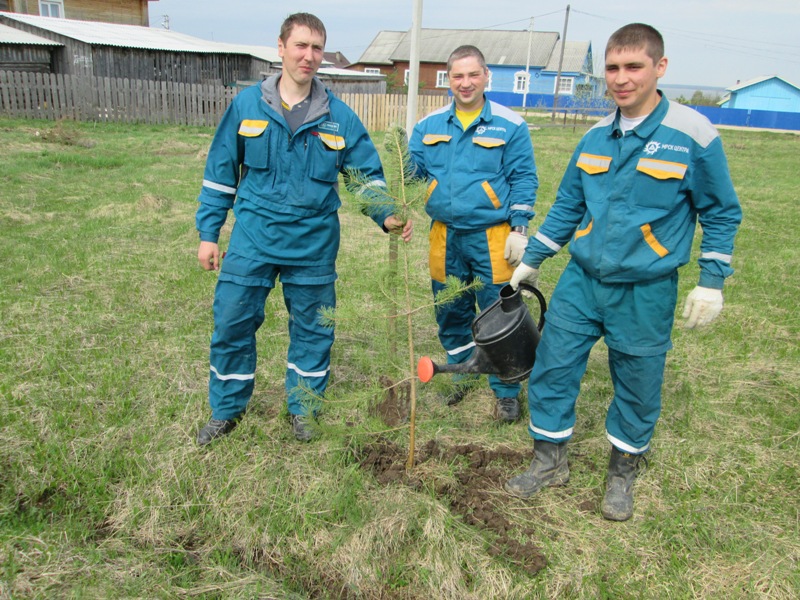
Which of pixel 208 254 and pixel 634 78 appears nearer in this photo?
pixel 634 78

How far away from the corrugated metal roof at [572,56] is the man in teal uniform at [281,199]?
5508 centimetres

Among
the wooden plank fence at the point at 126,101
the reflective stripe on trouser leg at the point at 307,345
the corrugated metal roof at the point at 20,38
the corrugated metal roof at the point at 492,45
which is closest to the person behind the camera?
the reflective stripe on trouser leg at the point at 307,345

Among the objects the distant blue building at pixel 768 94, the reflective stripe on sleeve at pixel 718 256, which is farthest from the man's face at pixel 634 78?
the distant blue building at pixel 768 94

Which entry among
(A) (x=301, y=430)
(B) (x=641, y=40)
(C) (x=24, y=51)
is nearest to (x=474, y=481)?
(A) (x=301, y=430)

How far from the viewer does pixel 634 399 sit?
2.76 meters

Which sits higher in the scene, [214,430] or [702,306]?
[702,306]

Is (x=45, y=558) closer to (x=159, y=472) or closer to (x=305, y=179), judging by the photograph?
(x=159, y=472)

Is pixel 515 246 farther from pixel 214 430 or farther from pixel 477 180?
pixel 214 430

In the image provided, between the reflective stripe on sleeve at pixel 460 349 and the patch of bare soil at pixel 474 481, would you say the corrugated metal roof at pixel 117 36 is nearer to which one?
the reflective stripe on sleeve at pixel 460 349

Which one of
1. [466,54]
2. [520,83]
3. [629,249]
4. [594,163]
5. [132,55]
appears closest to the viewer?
[629,249]

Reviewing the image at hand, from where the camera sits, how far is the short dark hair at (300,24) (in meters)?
2.90

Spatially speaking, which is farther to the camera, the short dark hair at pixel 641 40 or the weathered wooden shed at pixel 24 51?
the weathered wooden shed at pixel 24 51

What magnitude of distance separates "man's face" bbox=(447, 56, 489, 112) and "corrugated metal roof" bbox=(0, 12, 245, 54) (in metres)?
19.2

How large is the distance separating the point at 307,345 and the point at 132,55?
68.2ft
